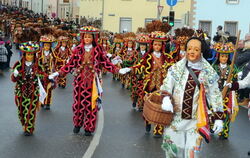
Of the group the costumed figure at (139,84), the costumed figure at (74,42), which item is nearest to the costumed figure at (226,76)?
the costumed figure at (139,84)

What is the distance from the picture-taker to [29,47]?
8.92m

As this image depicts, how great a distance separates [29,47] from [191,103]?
13.0ft

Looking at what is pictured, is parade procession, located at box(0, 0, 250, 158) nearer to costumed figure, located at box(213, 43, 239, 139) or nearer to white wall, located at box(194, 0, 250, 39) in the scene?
costumed figure, located at box(213, 43, 239, 139)

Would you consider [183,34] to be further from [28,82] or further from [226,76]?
[28,82]

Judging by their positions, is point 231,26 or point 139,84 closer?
point 139,84

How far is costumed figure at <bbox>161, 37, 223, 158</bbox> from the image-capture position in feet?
19.6

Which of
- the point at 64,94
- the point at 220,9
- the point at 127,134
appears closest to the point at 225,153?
the point at 127,134

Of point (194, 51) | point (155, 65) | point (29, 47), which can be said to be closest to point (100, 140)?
point (155, 65)

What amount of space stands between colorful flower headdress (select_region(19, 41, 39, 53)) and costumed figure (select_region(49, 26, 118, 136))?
1.94 feet

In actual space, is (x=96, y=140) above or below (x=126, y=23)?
below

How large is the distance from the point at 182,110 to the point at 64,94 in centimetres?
890

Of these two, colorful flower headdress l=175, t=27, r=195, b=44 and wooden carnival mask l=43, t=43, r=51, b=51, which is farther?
wooden carnival mask l=43, t=43, r=51, b=51

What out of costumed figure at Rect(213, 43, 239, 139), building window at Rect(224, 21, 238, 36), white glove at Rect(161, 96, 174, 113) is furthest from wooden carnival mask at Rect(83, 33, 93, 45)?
building window at Rect(224, 21, 238, 36)

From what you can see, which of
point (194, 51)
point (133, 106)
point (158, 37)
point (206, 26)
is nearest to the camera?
point (194, 51)
